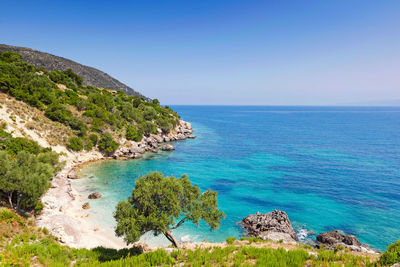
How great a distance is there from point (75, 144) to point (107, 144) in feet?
25.0

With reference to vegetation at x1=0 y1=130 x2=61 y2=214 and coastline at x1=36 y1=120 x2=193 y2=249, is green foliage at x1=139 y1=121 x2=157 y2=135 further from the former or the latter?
vegetation at x1=0 y1=130 x2=61 y2=214

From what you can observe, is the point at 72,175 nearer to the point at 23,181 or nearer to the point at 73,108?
the point at 23,181

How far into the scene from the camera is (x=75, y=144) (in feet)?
151

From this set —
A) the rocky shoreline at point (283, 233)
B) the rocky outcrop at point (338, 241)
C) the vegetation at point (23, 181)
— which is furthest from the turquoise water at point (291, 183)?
the vegetation at point (23, 181)

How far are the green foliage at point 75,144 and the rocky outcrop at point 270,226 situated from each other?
4181cm

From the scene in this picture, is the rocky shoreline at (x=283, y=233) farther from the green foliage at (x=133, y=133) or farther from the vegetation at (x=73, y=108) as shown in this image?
the green foliage at (x=133, y=133)

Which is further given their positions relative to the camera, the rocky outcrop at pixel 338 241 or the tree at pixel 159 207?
the rocky outcrop at pixel 338 241

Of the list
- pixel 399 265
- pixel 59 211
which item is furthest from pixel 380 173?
pixel 59 211

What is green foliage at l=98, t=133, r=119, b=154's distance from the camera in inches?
2027

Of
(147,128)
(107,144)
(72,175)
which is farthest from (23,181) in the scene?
(147,128)

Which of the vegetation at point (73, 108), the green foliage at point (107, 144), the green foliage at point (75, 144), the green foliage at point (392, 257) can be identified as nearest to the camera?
the green foliage at point (392, 257)

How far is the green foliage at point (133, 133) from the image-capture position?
60938 mm

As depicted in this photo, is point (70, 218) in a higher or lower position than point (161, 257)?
lower

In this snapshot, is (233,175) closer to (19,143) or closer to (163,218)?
(163,218)
